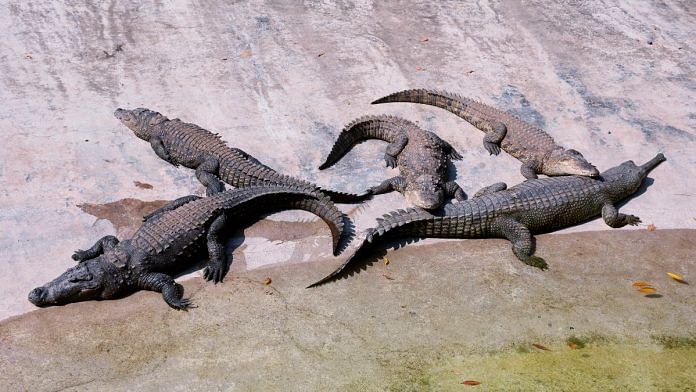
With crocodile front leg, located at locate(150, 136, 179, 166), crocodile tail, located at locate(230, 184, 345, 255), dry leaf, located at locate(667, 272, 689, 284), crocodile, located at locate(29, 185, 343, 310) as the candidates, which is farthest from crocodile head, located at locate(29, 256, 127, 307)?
dry leaf, located at locate(667, 272, 689, 284)

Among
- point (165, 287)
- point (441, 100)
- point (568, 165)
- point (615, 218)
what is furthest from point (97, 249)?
point (615, 218)

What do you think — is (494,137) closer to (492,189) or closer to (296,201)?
(492,189)

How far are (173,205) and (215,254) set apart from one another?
73 cm

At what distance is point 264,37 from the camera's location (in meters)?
8.52

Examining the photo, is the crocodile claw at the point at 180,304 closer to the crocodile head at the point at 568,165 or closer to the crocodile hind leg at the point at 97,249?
the crocodile hind leg at the point at 97,249

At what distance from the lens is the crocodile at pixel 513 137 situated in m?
6.82

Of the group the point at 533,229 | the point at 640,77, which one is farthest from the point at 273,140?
the point at 640,77

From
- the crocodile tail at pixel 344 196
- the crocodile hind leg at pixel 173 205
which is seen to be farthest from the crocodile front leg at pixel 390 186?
the crocodile hind leg at pixel 173 205

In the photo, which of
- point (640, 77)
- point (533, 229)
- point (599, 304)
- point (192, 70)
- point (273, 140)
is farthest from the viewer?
point (640, 77)

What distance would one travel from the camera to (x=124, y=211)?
5973 millimetres

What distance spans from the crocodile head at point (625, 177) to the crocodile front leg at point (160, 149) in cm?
424

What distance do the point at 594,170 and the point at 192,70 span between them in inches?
178

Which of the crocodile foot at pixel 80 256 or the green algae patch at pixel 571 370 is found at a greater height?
the crocodile foot at pixel 80 256

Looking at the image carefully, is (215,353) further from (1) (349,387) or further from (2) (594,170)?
(2) (594,170)
